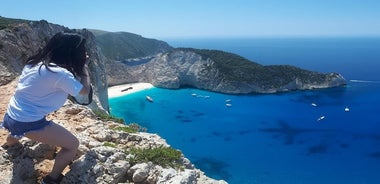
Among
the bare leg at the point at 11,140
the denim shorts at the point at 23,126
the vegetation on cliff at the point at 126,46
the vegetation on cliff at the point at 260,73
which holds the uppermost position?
the denim shorts at the point at 23,126

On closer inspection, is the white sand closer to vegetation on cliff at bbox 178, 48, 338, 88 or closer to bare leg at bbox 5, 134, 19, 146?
vegetation on cliff at bbox 178, 48, 338, 88

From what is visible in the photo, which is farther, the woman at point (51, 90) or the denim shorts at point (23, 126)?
the denim shorts at point (23, 126)

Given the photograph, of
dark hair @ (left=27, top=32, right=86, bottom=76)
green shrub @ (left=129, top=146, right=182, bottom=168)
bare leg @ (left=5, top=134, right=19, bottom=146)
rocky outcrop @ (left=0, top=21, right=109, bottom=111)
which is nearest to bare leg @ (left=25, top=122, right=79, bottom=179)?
bare leg @ (left=5, top=134, right=19, bottom=146)

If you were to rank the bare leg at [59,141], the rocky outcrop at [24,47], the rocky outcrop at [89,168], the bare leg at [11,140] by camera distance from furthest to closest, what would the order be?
the rocky outcrop at [24,47], the bare leg at [11,140], the rocky outcrop at [89,168], the bare leg at [59,141]

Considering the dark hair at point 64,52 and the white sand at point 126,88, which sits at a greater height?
the dark hair at point 64,52

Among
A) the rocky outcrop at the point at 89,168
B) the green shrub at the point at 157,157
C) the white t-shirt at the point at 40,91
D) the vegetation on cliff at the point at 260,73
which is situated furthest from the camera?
the vegetation on cliff at the point at 260,73

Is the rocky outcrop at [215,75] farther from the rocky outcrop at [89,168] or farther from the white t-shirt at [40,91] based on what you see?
the white t-shirt at [40,91]

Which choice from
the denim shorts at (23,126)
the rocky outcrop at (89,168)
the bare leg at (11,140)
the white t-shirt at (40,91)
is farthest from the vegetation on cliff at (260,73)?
the white t-shirt at (40,91)
